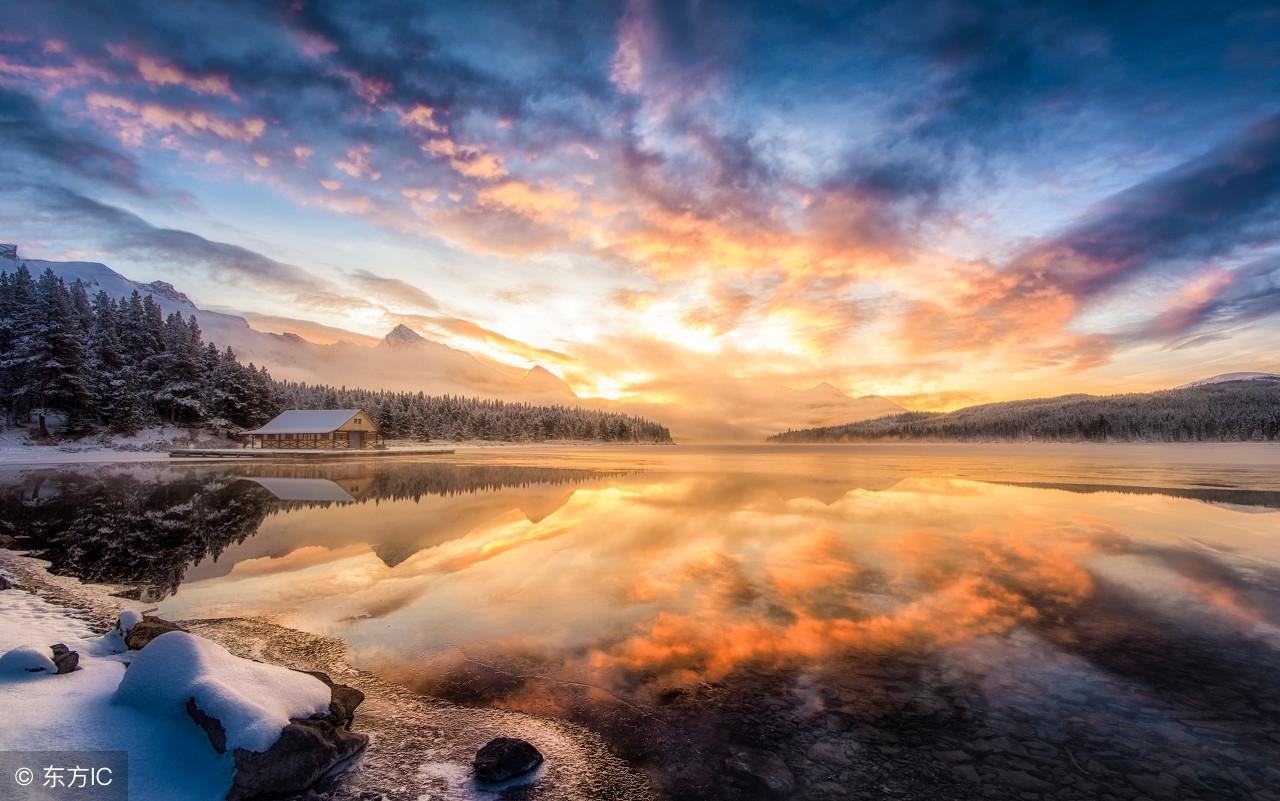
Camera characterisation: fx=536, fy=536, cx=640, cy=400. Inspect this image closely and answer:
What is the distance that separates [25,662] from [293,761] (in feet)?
14.0

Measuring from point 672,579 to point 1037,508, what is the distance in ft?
70.7

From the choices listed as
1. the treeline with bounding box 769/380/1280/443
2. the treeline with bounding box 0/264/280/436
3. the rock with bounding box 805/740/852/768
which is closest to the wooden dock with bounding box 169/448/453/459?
the treeline with bounding box 0/264/280/436

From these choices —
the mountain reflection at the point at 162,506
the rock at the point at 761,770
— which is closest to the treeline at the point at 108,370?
the mountain reflection at the point at 162,506

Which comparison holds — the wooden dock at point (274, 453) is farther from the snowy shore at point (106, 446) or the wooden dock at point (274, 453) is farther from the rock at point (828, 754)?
the rock at point (828, 754)

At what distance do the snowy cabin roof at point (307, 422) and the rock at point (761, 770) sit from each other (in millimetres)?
91024

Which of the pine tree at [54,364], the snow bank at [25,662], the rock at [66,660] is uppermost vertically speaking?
the pine tree at [54,364]

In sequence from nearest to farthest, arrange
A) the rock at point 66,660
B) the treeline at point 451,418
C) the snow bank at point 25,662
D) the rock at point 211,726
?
the rock at point 211,726
the snow bank at point 25,662
the rock at point 66,660
the treeline at point 451,418

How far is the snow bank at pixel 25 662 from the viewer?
21.4ft

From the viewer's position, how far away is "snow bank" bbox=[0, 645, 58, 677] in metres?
6.53

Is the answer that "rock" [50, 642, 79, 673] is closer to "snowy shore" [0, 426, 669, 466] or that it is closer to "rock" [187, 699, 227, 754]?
"rock" [187, 699, 227, 754]

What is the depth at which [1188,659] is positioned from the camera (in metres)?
8.80

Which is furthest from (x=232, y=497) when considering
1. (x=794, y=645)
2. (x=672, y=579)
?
(x=794, y=645)

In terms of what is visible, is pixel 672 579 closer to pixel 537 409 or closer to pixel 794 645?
pixel 794 645

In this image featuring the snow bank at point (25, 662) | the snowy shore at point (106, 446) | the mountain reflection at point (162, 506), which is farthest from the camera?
the snowy shore at point (106, 446)
